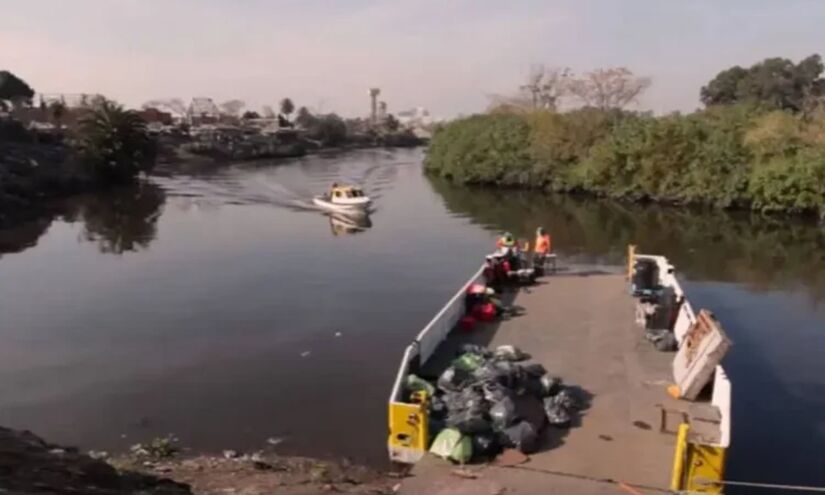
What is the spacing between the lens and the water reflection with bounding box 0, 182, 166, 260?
3388cm

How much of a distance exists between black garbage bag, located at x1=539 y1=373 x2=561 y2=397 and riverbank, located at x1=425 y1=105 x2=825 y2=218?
34.4 metres

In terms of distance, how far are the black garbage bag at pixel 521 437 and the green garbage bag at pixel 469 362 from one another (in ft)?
6.43

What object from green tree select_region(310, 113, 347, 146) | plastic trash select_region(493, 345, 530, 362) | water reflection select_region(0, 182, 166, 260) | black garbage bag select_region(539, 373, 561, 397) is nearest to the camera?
black garbage bag select_region(539, 373, 561, 397)

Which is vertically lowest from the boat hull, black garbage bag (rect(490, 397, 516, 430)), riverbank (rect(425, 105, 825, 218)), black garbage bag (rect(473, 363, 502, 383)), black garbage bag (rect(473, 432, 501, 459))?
black garbage bag (rect(473, 432, 501, 459))

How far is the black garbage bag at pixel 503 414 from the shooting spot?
399 inches

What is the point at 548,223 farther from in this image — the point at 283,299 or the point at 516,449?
the point at 516,449

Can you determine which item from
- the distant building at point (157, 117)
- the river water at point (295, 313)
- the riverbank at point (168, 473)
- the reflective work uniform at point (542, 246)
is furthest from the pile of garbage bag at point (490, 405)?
the distant building at point (157, 117)

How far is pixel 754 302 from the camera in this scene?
22.7 metres

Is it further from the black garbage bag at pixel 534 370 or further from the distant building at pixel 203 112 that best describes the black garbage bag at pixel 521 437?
the distant building at pixel 203 112

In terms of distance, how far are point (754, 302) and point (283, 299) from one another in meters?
13.6

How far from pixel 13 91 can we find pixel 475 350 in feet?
282

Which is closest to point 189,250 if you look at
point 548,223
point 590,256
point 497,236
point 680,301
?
point 497,236

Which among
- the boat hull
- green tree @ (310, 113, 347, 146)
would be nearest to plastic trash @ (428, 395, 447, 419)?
the boat hull

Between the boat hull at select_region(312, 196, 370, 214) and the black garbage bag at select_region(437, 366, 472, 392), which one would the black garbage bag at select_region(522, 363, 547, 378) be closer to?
the black garbage bag at select_region(437, 366, 472, 392)
